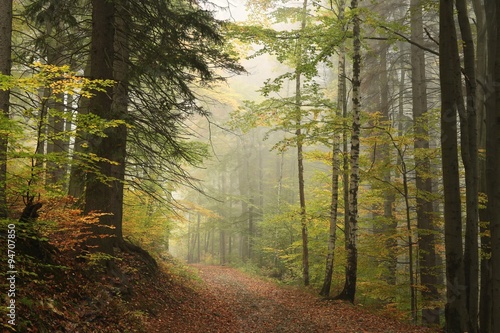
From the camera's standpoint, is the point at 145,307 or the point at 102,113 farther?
the point at 145,307

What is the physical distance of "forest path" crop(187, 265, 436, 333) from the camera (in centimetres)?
777

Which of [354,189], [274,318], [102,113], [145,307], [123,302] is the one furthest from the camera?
[354,189]

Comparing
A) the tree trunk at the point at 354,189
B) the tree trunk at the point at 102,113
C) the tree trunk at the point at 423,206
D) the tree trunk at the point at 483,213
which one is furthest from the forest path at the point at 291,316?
the tree trunk at the point at 102,113

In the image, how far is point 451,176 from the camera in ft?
18.6

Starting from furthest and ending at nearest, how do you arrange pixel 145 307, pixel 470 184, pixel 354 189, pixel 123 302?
→ 1. pixel 354 189
2. pixel 145 307
3. pixel 123 302
4. pixel 470 184

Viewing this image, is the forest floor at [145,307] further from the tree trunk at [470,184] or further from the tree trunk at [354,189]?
the tree trunk at [470,184]

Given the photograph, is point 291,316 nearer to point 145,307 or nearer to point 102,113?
point 145,307

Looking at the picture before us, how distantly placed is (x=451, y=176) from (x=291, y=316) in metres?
5.87

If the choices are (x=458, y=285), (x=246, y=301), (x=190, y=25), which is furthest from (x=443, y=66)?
(x=246, y=301)

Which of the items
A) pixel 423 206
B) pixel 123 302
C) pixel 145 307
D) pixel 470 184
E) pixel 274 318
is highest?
pixel 470 184

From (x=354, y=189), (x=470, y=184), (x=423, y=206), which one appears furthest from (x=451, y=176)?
(x=423, y=206)

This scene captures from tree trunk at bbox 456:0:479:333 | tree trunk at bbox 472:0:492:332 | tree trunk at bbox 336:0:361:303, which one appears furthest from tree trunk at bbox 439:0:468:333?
tree trunk at bbox 336:0:361:303

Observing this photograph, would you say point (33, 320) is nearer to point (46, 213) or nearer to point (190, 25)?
point (46, 213)

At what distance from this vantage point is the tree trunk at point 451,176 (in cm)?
566
